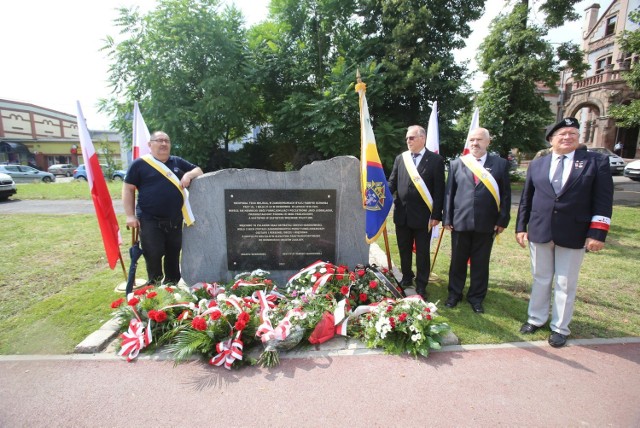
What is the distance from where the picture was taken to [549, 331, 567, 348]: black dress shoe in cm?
310

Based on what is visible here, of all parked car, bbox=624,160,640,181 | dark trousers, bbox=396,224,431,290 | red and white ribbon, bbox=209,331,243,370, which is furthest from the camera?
parked car, bbox=624,160,640,181

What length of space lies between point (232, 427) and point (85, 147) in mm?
3741

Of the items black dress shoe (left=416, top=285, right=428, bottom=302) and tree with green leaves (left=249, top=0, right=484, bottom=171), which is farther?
tree with green leaves (left=249, top=0, right=484, bottom=171)

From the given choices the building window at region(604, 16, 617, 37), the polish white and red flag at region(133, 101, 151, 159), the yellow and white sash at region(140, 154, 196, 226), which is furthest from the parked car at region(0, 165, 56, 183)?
the building window at region(604, 16, 617, 37)

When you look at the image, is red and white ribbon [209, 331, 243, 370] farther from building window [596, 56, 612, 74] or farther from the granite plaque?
building window [596, 56, 612, 74]

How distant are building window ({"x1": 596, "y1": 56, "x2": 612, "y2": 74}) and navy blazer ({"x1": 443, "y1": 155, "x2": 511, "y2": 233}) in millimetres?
36818

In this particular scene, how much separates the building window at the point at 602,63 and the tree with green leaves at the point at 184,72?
32.7 meters

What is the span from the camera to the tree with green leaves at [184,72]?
40.8 feet

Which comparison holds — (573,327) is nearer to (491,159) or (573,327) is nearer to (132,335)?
(491,159)

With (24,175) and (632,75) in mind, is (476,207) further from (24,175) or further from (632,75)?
(24,175)

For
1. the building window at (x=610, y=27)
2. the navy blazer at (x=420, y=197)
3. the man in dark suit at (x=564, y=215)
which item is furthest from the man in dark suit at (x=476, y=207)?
the building window at (x=610, y=27)

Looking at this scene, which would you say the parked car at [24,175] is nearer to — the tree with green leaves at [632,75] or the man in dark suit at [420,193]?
the man in dark suit at [420,193]

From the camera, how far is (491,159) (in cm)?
362

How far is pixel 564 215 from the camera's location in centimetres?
299
